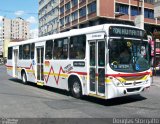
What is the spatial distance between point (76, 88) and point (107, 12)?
42880 millimetres

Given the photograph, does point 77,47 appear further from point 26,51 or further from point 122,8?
point 122,8

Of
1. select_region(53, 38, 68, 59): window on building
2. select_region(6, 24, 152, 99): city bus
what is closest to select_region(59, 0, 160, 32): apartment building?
select_region(53, 38, 68, 59): window on building

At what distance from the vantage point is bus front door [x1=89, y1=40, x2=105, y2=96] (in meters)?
10.3

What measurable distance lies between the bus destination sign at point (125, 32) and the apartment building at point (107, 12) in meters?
41.7

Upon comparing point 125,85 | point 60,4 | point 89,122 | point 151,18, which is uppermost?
point 60,4

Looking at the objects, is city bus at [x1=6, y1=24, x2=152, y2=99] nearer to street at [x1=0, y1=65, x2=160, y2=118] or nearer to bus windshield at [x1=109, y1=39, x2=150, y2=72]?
bus windshield at [x1=109, y1=39, x2=150, y2=72]

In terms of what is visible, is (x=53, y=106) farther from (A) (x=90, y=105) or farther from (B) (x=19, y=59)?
(B) (x=19, y=59)

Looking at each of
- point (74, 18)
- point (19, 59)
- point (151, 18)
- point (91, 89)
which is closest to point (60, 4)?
point (74, 18)

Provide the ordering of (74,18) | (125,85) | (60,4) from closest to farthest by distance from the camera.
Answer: (125,85) → (74,18) → (60,4)

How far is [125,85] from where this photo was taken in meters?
10.1

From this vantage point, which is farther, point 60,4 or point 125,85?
point 60,4

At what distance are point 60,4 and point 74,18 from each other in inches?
535

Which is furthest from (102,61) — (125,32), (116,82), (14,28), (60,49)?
(14,28)

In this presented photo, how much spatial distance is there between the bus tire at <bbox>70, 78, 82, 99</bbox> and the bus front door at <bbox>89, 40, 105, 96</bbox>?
0.92 meters
